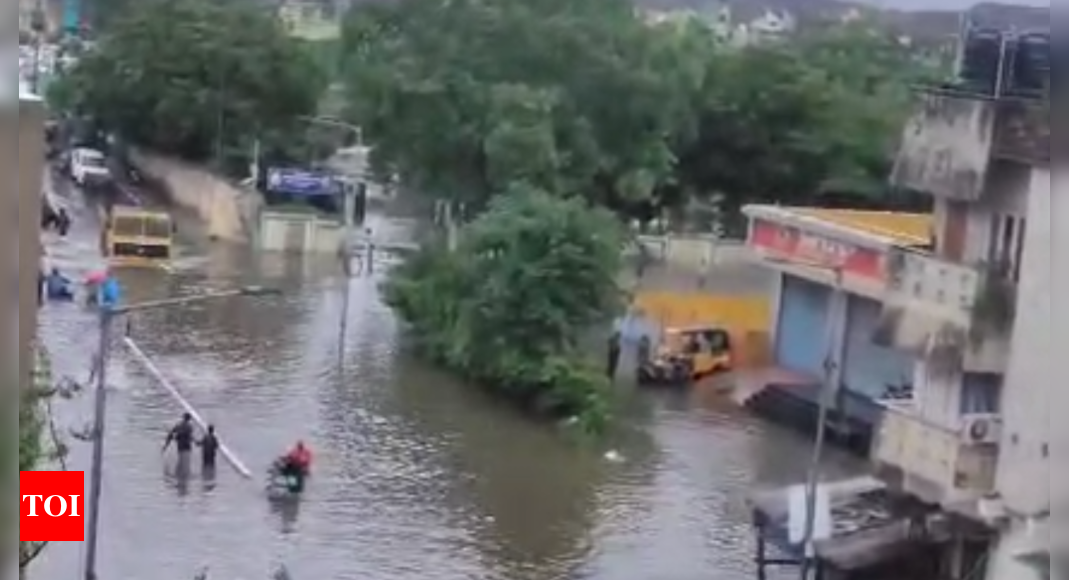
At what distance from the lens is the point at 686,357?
14.3 metres

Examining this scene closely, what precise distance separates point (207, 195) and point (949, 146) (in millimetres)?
12952

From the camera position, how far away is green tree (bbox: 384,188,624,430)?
13133mm

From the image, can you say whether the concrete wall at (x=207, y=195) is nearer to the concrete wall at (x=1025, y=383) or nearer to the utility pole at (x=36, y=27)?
the utility pole at (x=36, y=27)

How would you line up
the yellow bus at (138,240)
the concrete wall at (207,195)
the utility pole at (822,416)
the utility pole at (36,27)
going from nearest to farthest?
the utility pole at (36,27), the utility pole at (822,416), the yellow bus at (138,240), the concrete wall at (207,195)

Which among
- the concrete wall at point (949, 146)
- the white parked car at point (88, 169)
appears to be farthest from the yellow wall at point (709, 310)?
the white parked car at point (88, 169)

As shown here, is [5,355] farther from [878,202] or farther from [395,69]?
[878,202]

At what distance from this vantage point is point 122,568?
8.73 metres

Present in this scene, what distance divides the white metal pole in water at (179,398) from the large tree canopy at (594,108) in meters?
3.98

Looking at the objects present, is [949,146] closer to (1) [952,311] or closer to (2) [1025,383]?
(1) [952,311]

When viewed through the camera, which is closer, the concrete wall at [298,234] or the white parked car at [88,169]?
the concrete wall at [298,234]

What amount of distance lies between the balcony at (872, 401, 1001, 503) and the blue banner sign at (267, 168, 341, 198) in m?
12.3

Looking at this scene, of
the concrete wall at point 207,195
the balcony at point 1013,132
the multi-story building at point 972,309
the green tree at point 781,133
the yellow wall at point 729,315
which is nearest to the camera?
the multi-story building at point 972,309

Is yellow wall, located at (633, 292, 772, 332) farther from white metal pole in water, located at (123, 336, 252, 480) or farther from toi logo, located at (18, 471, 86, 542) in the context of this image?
toi logo, located at (18, 471, 86, 542)

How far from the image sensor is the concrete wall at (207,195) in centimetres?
1994
